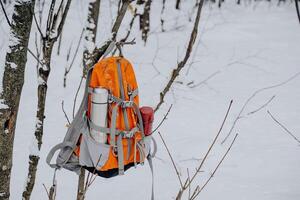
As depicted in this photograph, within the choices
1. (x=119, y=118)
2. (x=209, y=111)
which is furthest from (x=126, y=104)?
(x=209, y=111)

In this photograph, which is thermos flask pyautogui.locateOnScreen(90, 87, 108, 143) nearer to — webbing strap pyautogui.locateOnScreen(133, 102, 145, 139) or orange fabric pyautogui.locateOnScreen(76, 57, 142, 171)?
orange fabric pyautogui.locateOnScreen(76, 57, 142, 171)

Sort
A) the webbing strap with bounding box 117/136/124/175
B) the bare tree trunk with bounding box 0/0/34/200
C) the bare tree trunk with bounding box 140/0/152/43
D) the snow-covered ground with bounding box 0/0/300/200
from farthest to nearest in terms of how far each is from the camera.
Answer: the bare tree trunk with bounding box 140/0/152/43 < the snow-covered ground with bounding box 0/0/300/200 < the webbing strap with bounding box 117/136/124/175 < the bare tree trunk with bounding box 0/0/34/200

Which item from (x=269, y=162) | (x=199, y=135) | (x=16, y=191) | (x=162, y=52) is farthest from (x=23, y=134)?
(x=162, y=52)

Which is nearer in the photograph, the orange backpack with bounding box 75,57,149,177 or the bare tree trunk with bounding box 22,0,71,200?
the orange backpack with bounding box 75,57,149,177

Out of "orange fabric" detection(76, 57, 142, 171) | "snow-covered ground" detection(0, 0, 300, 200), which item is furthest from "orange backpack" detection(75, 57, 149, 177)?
"snow-covered ground" detection(0, 0, 300, 200)

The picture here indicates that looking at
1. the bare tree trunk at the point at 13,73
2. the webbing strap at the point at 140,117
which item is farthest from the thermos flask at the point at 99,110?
the bare tree trunk at the point at 13,73

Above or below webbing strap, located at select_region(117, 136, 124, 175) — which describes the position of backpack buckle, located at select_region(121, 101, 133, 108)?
above

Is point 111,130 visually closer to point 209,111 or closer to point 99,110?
point 99,110

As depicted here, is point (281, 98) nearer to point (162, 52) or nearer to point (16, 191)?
point (162, 52)

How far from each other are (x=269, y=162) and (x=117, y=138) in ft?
6.62

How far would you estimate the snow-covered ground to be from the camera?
272cm

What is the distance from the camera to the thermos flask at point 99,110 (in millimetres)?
1355

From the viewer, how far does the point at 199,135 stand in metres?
3.60

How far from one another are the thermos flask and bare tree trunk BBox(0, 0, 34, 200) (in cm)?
36
